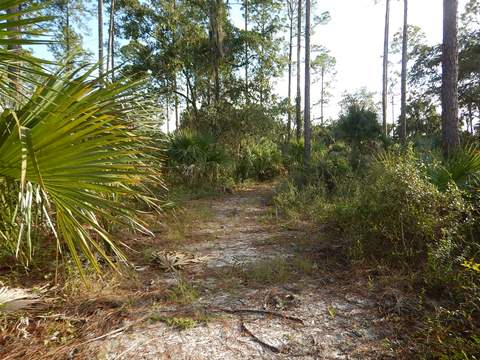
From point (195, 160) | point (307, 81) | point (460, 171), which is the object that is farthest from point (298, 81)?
point (460, 171)

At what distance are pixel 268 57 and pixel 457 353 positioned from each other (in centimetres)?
1392

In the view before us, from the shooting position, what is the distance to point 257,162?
10305mm

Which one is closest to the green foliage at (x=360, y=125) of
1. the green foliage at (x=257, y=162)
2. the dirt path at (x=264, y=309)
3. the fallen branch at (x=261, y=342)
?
the green foliage at (x=257, y=162)

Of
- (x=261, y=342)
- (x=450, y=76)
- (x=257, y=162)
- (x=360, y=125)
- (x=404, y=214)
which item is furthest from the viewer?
(x=360, y=125)

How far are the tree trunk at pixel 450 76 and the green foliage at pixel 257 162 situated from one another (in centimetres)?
559

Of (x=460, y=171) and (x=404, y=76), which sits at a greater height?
(x=404, y=76)

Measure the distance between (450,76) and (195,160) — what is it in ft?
20.0

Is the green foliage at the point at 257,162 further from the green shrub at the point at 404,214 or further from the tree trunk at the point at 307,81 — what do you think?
the green shrub at the point at 404,214

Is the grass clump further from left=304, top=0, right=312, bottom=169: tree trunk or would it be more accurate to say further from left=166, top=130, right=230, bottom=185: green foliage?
left=304, top=0, right=312, bottom=169: tree trunk

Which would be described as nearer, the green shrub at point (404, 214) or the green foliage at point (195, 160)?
the green shrub at point (404, 214)

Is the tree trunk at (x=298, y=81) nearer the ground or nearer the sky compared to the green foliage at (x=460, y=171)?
nearer the sky

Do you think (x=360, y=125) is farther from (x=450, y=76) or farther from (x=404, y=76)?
(x=450, y=76)

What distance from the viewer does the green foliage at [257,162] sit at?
1002 centimetres

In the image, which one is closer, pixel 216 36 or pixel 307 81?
pixel 307 81
